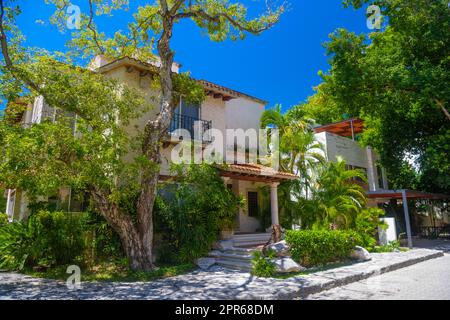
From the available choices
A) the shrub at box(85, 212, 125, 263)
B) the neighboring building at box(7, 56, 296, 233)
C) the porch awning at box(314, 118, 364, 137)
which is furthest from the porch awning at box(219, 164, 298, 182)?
the porch awning at box(314, 118, 364, 137)

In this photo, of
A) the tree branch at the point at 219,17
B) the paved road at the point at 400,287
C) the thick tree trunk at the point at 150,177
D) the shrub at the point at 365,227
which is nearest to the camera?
the paved road at the point at 400,287

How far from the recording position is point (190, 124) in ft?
54.8

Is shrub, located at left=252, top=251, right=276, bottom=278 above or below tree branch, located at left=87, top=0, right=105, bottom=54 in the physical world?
below

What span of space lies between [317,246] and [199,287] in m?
5.15

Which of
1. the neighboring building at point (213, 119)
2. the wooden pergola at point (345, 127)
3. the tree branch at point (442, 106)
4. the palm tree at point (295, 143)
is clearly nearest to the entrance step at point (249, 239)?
the neighboring building at point (213, 119)

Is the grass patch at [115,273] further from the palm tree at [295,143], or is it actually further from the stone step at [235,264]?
the palm tree at [295,143]

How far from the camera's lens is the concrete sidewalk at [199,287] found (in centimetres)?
791

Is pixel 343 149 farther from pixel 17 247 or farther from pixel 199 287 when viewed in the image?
pixel 17 247

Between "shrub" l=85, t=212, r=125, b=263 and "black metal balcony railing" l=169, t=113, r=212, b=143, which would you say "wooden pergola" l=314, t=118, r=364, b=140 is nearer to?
"black metal balcony railing" l=169, t=113, r=212, b=143

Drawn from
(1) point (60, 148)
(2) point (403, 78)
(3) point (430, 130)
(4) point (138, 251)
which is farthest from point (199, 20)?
(3) point (430, 130)

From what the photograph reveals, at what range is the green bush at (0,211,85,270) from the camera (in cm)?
1159

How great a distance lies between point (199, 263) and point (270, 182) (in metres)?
6.01

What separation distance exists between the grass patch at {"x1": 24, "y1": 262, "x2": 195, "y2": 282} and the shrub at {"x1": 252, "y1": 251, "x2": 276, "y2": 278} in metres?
2.47
